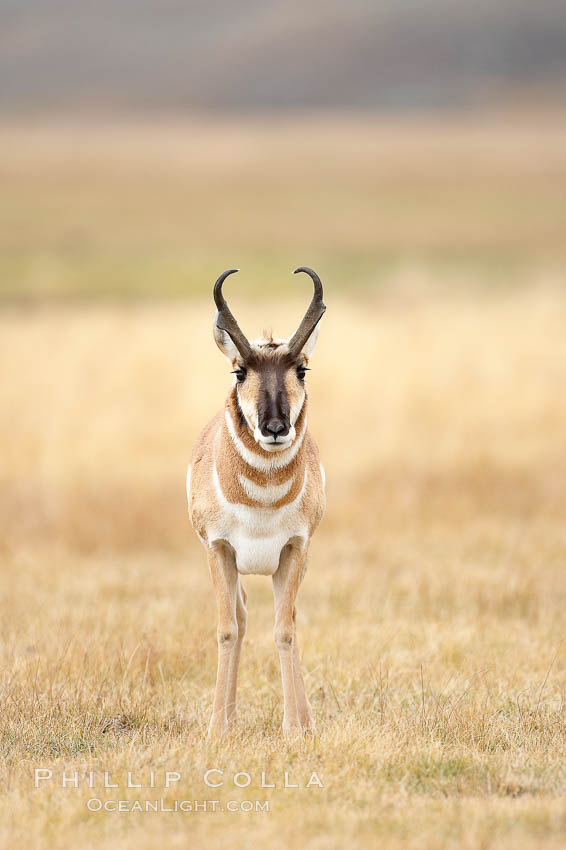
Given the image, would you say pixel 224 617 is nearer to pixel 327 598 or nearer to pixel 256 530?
pixel 256 530

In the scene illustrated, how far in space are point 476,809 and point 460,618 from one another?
16.9ft

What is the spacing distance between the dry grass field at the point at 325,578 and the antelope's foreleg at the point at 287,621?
11.4 inches

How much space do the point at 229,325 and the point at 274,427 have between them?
30.0 inches

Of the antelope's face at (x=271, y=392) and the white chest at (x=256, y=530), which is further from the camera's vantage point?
the white chest at (x=256, y=530)

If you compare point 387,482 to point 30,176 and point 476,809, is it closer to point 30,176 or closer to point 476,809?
point 476,809

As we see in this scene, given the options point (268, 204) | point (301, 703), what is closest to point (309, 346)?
point (301, 703)

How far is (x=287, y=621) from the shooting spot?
23.5ft

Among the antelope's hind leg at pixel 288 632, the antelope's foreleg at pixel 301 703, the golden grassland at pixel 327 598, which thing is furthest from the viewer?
the antelope's foreleg at pixel 301 703

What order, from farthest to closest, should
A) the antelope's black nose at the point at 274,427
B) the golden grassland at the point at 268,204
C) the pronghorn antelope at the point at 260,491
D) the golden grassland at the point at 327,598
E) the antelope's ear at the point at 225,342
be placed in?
the golden grassland at the point at 268,204, the antelope's ear at the point at 225,342, the pronghorn antelope at the point at 260,491, the antelope's black nose at the point at 274,427, the golden grassland at the point at 327,598

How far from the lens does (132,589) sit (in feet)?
39.8

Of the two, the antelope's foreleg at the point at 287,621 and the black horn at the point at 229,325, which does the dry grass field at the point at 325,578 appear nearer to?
the antelope's foreleg at the point at 287,621

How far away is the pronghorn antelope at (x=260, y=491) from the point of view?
6719mm

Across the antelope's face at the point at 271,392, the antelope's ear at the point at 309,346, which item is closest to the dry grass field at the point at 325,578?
the antelope's face at the point at 271,392

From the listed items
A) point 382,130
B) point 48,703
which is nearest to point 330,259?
point 48,703
